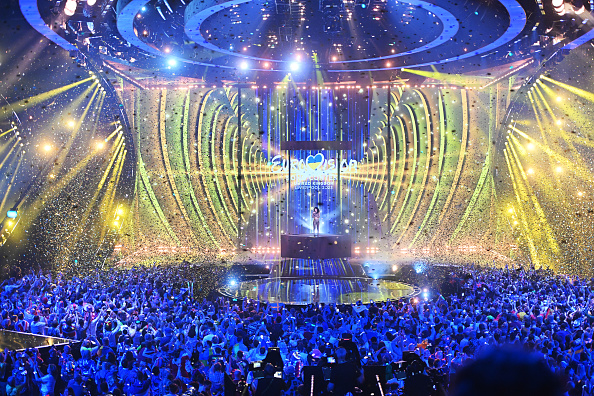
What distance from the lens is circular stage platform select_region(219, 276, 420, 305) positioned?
1232 centimetres

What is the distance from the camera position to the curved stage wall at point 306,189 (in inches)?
760

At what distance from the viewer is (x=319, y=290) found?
13.5 metres

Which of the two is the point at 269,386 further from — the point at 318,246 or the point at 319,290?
the point at 318,246

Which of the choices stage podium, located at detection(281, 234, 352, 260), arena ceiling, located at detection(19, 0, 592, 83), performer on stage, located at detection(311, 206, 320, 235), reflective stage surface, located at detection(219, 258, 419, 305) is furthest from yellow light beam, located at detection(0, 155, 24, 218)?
performer on stage, located at detection(311, 206, 320, 235)

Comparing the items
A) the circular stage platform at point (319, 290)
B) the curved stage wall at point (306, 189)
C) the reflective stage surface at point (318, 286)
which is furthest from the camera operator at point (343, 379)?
the curved stage wall at point (306, 189)

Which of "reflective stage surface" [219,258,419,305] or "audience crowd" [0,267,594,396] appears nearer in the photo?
"audience crowd" [0,267,594,396]

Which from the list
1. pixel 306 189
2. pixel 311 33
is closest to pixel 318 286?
pixel 306 189

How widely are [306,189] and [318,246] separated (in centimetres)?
459

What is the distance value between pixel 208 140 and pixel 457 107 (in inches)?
344

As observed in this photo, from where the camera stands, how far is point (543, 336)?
7.38 m

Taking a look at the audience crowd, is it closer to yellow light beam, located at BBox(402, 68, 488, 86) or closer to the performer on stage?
the performer on stage

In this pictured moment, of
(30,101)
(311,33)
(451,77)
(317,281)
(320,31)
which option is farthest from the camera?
(451,77)

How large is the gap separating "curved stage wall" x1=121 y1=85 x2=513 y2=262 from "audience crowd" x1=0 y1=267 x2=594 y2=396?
27.6 ft

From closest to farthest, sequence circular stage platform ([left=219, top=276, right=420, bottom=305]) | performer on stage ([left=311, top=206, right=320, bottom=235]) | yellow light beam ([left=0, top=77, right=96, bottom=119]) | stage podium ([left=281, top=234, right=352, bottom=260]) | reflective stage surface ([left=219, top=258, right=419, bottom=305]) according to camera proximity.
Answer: circular stage platform ([left=219, top=276, right=420, bottom=305]), reflective stage surface ([left=219, top=258, right=419, bottom=305]), yellow light beam ([left=0, top=77, right=96, bottom=119]), stage podium ([left=281, top=234, right=352, bottom=260]), performer on stage ([left=311, top=206, right=320, bottom=235])
